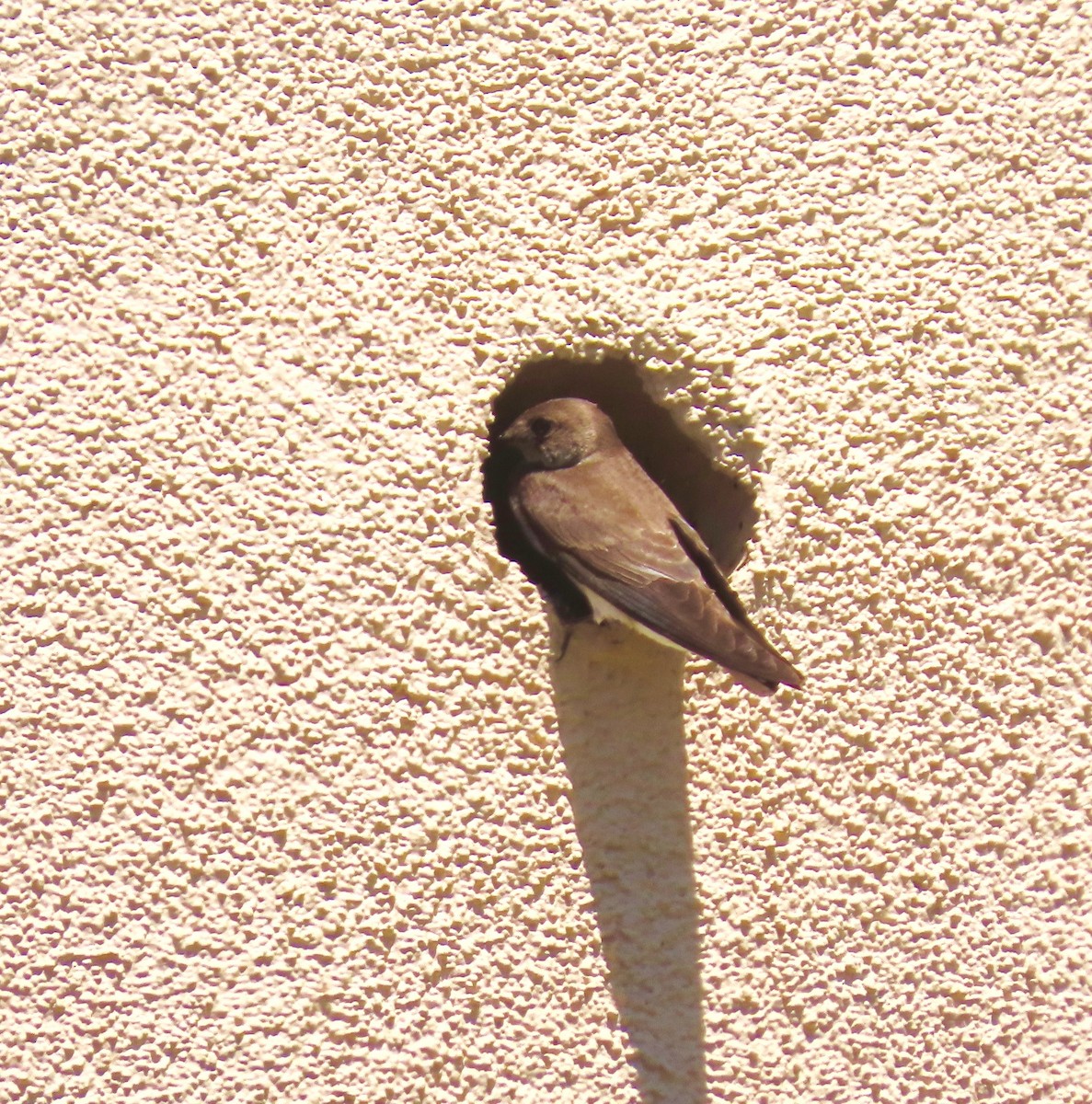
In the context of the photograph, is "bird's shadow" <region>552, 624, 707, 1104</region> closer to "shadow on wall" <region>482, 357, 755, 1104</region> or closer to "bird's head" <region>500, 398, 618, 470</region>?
"shadow on wall" <region>482, 357, 755, 1104</region>

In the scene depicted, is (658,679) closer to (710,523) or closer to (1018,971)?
(710,523)

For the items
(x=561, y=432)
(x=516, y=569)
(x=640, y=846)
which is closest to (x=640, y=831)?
(x=640, y=846)

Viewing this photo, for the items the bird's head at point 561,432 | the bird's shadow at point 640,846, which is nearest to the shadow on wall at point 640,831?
the bird's shadow at point 640,846

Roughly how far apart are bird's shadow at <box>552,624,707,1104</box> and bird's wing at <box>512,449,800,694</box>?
8 cm

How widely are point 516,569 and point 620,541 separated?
0.52 ft

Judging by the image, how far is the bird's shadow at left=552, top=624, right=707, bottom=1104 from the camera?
1.20 metres

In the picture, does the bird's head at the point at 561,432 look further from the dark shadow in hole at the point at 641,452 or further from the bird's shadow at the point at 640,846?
the bird's shadow at the point at 640,846

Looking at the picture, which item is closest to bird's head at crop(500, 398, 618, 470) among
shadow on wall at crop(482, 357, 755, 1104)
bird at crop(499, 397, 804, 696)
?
bird at crop(499, 397, 804, 696)

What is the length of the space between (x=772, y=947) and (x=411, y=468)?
1.86 feet

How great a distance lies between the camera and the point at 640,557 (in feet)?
4.36

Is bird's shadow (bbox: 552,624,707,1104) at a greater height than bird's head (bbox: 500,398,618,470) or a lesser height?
lesser

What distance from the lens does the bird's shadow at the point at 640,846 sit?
120 cm

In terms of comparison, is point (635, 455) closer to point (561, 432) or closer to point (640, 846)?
point (561, 432)

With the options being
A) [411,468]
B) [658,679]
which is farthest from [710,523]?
[411,468]
